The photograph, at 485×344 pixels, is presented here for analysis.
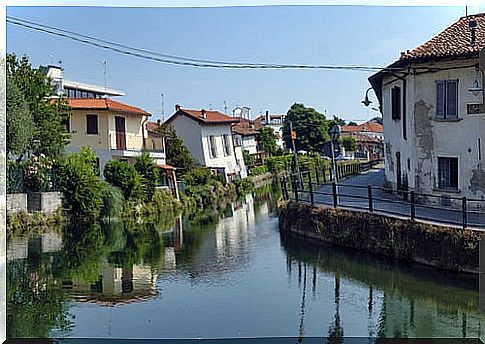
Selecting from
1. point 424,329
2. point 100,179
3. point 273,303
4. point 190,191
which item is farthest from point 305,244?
point 190,191

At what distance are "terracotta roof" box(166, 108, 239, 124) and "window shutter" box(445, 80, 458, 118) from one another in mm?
11392

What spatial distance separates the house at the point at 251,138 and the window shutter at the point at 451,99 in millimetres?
17592

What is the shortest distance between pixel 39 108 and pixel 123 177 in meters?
2.85

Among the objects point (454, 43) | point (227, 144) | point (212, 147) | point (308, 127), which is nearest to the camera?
point (454, 43)

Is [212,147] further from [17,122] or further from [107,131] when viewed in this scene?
[17,122]

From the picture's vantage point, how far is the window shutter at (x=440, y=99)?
1235 cm

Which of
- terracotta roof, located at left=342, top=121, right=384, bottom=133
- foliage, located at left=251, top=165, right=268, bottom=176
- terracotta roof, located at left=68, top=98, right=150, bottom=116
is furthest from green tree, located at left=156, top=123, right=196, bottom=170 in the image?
terracotta roof, located at left=342, top=121, right=384, bottom=133

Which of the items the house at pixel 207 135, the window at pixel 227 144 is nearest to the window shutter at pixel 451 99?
the house at pixel 207 135

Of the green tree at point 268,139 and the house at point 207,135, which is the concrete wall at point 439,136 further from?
the green tree at point 268,139

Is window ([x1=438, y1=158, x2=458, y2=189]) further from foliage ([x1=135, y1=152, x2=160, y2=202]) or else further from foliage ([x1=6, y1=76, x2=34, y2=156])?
foliage ([x1=135, y1=152, x2=160, y2=202])

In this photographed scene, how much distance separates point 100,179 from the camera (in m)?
18.6

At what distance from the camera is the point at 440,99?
12438 millimetres

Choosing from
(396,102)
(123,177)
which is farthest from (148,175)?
(396,102)

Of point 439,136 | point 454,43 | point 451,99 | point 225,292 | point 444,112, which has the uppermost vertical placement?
point 454,43
